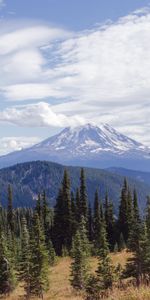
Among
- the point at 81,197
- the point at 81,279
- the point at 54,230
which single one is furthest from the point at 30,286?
the point at 81,197

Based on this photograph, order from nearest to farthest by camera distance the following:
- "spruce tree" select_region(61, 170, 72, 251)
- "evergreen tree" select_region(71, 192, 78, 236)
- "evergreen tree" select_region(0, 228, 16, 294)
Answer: "evergreen tree" select_region(0, 228, 16, 294), "evergreen tree" select_region(71, 192, 78, 236), "spruce tree" select_region(61, 170, 72, 251)

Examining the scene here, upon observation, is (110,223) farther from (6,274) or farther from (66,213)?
(6,274)

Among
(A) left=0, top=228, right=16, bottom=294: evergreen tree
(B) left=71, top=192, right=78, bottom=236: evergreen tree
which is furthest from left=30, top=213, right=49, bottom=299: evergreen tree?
(B) left=71, top=192, right=78, bottom=236: evergreen tree

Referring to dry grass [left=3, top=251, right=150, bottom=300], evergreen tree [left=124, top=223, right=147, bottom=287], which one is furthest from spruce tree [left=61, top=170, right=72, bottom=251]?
evergreen tree [left=124, top=223, right=147, bottom=287]

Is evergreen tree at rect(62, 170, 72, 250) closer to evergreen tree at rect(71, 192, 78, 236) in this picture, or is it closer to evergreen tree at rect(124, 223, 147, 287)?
evergreen tree at rect(71, 192, 78, 236)

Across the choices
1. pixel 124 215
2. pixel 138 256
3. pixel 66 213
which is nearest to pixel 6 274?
pixel 138 256

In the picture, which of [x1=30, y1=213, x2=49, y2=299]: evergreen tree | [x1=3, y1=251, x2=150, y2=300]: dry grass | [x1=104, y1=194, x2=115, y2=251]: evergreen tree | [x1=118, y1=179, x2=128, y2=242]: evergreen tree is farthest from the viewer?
[x1=104, y1=194, x2=115, y2=251]: evergreen tree

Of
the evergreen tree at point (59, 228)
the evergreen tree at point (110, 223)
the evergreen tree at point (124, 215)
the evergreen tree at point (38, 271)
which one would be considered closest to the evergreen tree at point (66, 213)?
the evergreen tree at point (59, 228)

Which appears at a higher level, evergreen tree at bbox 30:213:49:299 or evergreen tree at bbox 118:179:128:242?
evergreen tree at bbox 118:179:128:242

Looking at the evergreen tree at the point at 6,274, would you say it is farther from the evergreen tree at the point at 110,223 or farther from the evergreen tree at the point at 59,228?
the evergreen tree at the point at 110,223

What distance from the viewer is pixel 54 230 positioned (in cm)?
9012

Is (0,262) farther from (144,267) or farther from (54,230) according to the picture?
(54,230)

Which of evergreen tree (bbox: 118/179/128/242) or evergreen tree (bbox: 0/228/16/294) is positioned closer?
evergreen tree (bbox: 0/228/16/294)

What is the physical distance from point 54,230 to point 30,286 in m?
54.4
